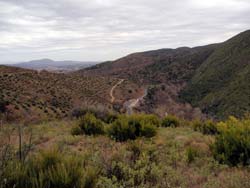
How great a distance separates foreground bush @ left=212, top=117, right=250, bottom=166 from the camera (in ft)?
18.7

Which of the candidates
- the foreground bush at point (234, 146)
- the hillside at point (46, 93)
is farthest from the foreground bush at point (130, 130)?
the hillside at point (46, 93)

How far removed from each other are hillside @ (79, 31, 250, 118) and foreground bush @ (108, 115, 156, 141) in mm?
30884

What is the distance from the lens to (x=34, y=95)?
36531 millimetres

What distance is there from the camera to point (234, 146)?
19.1 ft

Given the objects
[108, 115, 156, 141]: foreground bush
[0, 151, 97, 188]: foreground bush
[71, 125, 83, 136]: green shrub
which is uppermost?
[0, 151, 97, 188]: foreground bush

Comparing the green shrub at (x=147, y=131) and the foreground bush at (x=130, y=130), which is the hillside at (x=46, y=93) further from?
the green shrub at (x=147, y=131)

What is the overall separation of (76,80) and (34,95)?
1876 cm

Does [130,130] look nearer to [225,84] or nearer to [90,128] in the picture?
[90,128]

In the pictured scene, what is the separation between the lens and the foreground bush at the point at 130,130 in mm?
8320

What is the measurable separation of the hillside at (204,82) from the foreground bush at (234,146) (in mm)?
33332

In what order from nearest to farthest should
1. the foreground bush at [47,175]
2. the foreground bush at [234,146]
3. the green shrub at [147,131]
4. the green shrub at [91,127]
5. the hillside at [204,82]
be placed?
the foreground bush at [47,175] → the foreground bush at [234,146] → the green shrub at [147,131] → the green shrub at [91,127] → the hillside at [204,82]

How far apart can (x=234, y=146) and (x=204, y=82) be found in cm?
7461

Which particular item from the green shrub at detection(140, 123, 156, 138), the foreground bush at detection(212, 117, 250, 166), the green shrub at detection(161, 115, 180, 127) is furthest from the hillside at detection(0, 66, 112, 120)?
the foreground bush at detection(212, 117, 250, 166)

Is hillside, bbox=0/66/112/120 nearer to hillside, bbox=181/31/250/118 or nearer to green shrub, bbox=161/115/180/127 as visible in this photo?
green shrub, bbox=161/115/180/127
